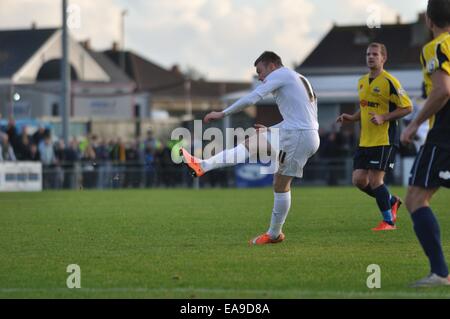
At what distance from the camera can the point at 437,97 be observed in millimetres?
8789

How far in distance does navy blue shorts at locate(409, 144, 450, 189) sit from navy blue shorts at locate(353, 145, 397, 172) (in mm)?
6182

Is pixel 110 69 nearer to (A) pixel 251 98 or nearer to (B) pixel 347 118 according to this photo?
(B) pixel 347 118

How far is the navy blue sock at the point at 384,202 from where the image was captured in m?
15.0

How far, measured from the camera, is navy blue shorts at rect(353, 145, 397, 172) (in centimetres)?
1516

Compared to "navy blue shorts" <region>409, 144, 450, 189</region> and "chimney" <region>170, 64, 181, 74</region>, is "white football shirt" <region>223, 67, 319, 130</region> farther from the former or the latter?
"chimney" <region>170, 64, 181, 74</region>

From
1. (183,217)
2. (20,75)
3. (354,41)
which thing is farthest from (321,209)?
(354,41)

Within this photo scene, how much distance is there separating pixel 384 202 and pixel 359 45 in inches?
2602

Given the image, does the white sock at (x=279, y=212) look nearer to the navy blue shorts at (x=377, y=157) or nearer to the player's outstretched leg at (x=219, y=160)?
the player's outstretched leg at (x=219, y=160)

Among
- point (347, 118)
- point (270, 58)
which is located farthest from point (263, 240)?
point (347, 118)

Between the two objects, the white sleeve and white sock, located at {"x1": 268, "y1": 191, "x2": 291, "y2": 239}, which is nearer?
the white sleeve

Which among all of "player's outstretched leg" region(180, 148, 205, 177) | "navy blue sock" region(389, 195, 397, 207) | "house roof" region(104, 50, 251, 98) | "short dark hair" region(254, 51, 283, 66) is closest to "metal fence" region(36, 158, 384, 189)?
"navy blue sock" region(389, 195, 397, 207)

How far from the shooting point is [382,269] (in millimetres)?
10156

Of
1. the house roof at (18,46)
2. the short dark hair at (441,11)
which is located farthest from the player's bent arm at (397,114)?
the house roof at (18,46)
